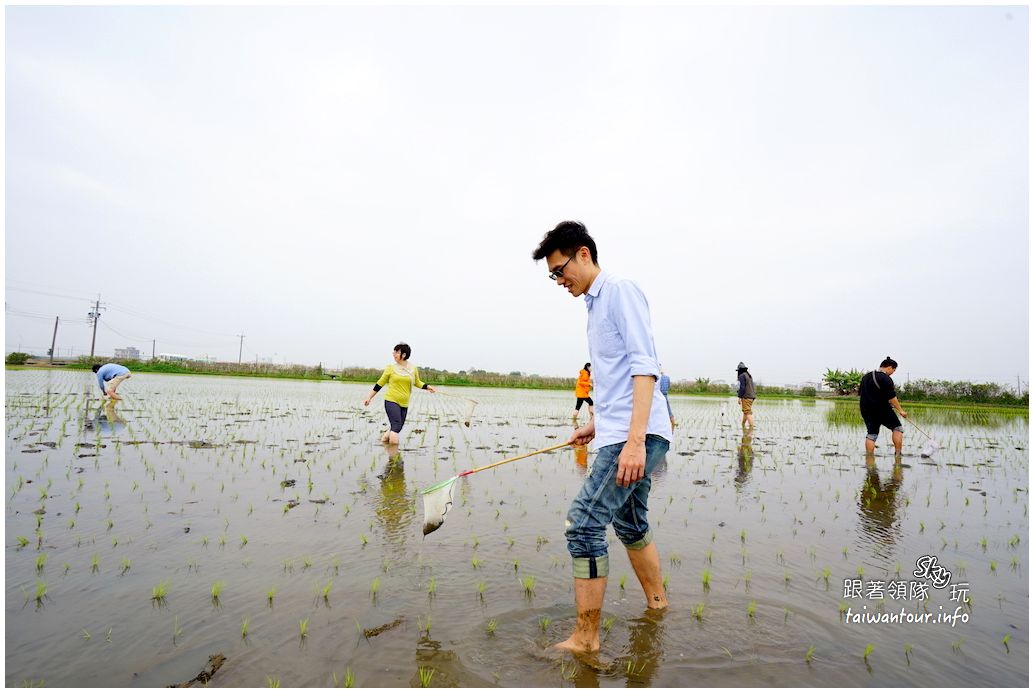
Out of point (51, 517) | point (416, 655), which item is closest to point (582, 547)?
point (416, 655)

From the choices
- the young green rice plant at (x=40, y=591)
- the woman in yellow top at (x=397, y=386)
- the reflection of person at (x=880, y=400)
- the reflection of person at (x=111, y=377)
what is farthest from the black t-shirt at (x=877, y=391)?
the reflection of person at (x=111, y=377)

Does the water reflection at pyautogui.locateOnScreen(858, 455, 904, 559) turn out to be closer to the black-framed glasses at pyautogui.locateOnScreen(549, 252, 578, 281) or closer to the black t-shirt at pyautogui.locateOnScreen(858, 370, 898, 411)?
the black t-shirt at pyautogui.locateOnScreen(858, 370, 898, 411)

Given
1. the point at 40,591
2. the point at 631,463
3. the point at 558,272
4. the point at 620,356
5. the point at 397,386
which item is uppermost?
the point at 558,272

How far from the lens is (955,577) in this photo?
3.57 meters

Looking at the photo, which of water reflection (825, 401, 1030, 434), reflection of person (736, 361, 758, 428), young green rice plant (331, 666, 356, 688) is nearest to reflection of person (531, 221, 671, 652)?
young green rice plant (331, 666, 356, 688)

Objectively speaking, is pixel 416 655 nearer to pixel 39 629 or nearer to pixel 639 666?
pixel 639 666

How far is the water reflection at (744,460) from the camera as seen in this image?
6.77m

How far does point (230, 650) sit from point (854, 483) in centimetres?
704

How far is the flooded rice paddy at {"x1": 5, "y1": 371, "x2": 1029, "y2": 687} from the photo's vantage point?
7.74 feet

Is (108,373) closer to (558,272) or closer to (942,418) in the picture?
(558,272)

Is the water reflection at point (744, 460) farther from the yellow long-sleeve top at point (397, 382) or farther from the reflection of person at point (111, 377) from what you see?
the reflection of person at point (111, 377)

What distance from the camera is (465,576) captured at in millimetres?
3342

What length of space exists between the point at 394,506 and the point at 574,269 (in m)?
3.27

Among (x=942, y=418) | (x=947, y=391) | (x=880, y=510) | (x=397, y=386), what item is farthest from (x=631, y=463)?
(x=947, y=391)
